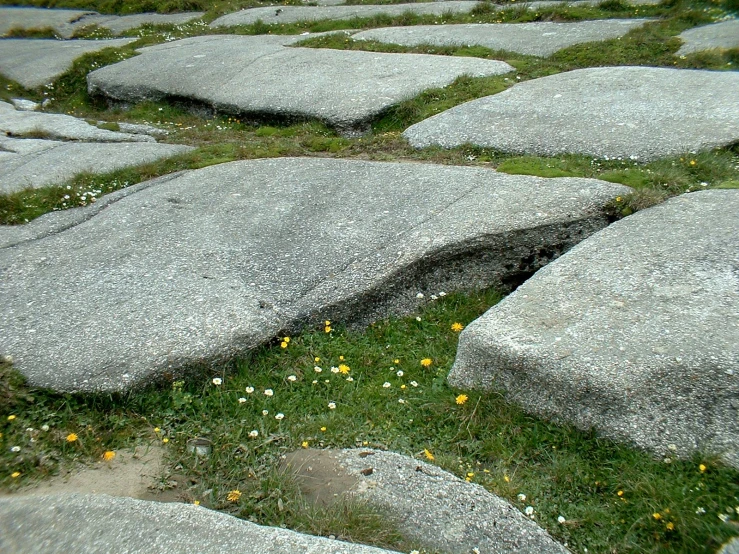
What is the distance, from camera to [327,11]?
462 inches

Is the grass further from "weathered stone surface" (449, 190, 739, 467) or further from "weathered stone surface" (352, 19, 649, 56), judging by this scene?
Result: "weathered stone surface" (352, 19, 649, 56)

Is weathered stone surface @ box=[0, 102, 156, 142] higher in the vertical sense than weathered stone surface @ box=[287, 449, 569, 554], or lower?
higher

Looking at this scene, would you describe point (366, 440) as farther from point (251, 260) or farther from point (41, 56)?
point (41, 56)

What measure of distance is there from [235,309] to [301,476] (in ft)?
3.57

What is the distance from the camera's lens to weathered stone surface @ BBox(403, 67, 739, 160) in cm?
526

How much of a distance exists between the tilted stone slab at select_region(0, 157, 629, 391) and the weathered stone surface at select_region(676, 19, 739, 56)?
378cm

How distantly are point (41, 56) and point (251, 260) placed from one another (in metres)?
8.32

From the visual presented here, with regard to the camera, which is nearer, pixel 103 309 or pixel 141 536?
pixel 141 536

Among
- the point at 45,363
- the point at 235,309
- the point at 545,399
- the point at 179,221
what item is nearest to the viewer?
the point at 545,399

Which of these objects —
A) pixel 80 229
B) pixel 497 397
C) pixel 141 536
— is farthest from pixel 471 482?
pixel 80 229

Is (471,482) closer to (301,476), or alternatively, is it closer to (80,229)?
(301,476)

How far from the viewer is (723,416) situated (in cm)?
296


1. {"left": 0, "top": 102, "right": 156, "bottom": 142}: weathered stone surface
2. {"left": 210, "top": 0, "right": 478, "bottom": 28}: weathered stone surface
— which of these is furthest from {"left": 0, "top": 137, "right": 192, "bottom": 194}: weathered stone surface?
{"left": 210, "top": 0, "right": 478, "bottom": 28}: weathered stone surface

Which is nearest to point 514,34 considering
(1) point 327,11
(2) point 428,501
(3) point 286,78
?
(3) point 286,78
